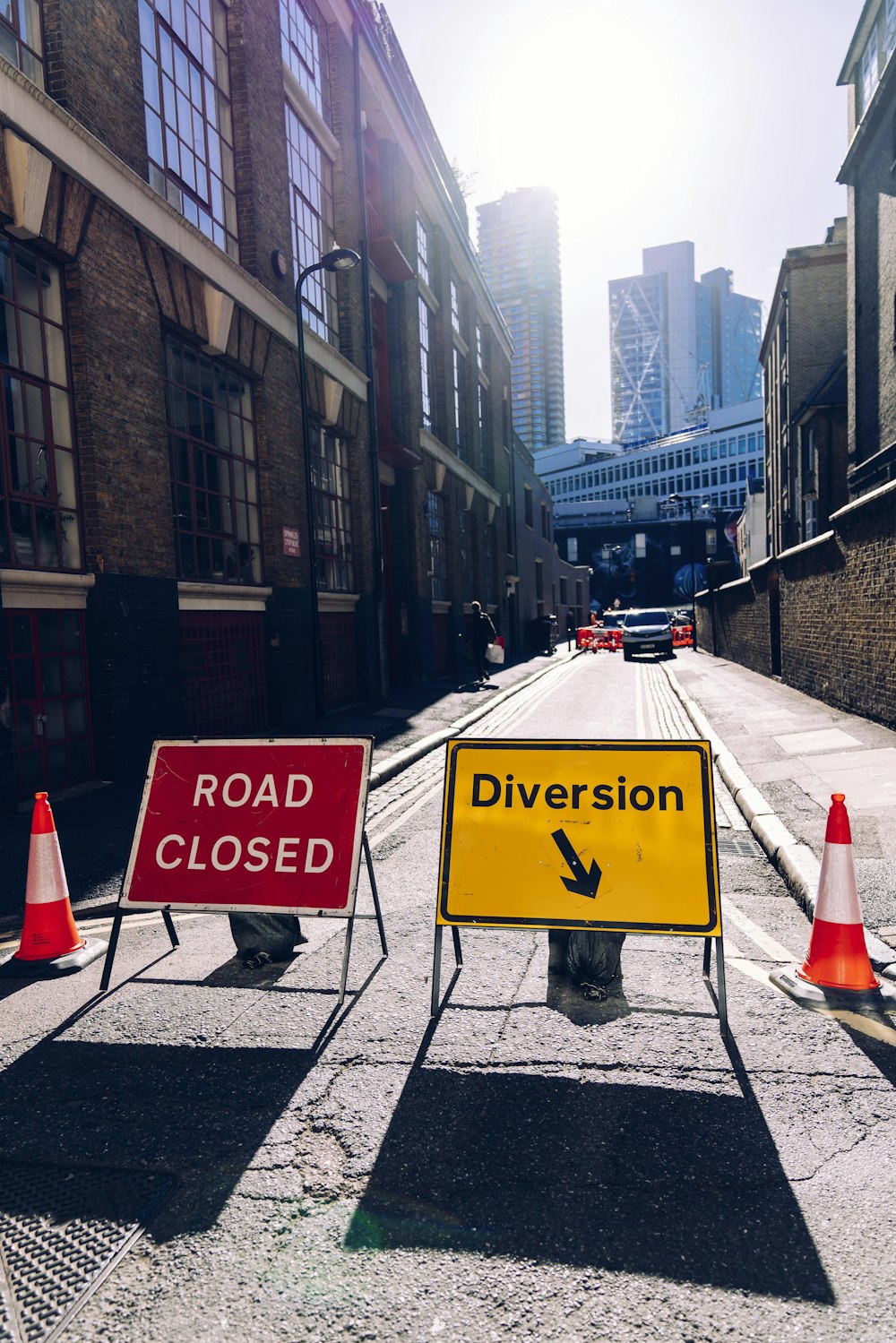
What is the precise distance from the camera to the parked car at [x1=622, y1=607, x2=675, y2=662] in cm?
3156

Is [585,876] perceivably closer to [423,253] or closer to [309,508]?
[309,508]

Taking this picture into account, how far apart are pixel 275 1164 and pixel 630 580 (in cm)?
9591

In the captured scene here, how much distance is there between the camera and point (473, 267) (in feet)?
108

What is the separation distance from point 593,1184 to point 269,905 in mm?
2323

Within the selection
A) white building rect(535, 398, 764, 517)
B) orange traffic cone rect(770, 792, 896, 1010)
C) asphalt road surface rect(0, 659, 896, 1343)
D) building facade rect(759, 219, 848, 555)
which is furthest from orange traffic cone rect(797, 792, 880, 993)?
white building rect(535, 398, 764, 517)

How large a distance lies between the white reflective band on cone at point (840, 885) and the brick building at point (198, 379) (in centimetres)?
705

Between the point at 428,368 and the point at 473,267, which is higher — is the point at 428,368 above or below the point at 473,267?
below

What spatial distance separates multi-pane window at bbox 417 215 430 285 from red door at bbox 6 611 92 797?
19656 millimetres

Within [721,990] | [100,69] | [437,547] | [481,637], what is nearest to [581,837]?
[721,990]

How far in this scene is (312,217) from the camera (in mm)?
16734

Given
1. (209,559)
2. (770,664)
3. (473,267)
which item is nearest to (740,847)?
(209,559)

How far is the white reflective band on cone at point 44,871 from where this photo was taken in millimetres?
4801

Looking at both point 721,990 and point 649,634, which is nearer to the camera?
point 721,990

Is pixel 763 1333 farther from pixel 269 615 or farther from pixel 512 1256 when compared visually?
pixel 269 615
